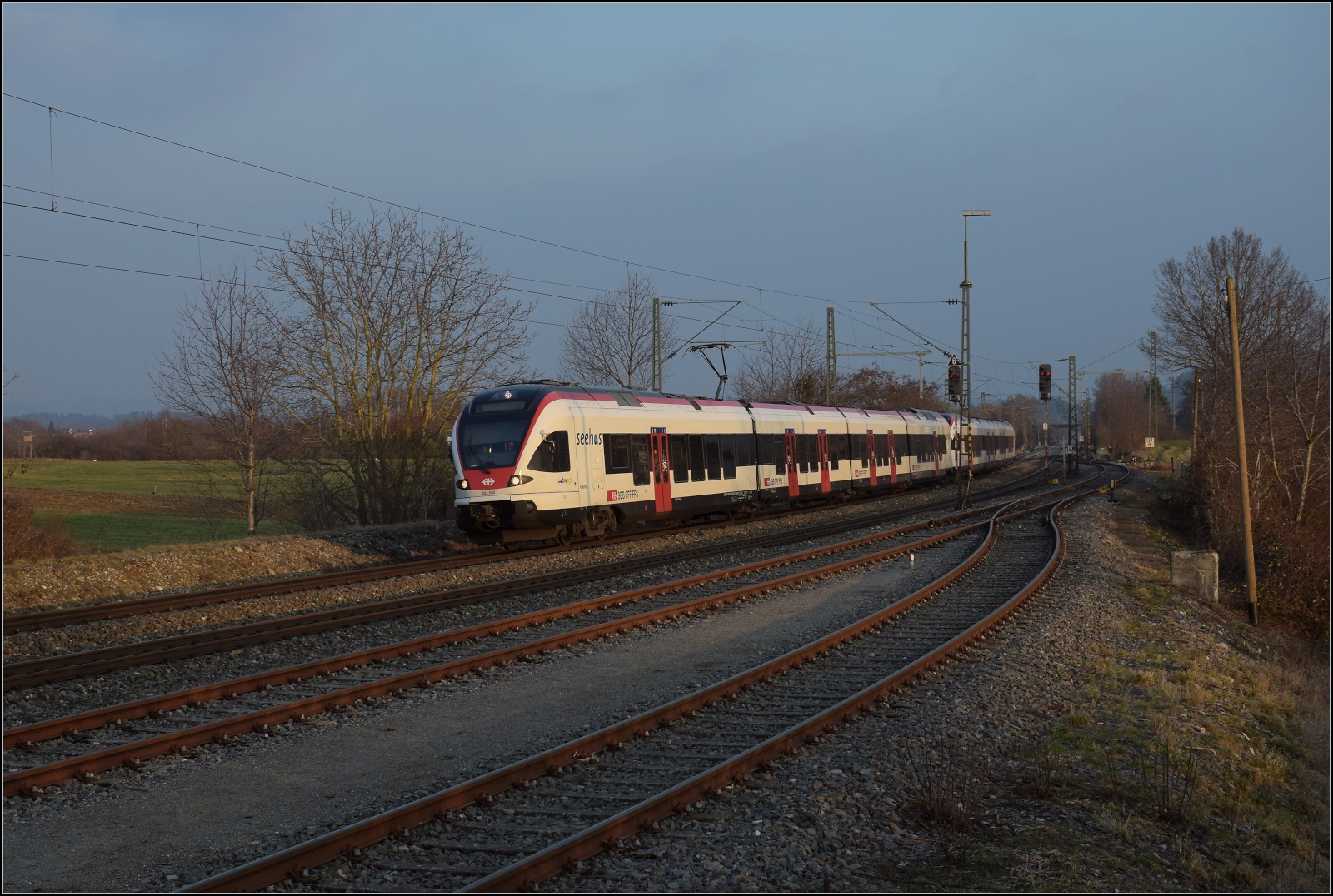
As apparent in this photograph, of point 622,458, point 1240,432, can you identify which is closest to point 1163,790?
point 1240,432

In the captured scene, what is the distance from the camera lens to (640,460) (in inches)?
883

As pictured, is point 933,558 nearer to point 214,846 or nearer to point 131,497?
point 214,846

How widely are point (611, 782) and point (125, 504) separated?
3914cm

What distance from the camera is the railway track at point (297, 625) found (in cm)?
1005

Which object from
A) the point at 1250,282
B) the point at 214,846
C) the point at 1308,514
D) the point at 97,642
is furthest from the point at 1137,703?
the point at 1250,282

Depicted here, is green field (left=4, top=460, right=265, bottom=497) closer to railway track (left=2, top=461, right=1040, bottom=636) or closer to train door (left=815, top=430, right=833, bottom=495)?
railway track (left=2, top=461, right=1040, bottom=636)

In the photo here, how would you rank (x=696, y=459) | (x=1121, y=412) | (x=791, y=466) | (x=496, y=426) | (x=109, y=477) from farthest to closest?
(x=1121, y=412), (x=109, y=477), (x=791, y=466), (x=696, y=459), (x=496, y=426)

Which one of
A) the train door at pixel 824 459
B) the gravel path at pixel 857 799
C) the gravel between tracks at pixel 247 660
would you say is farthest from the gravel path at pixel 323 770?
the train door at pixel 824 459

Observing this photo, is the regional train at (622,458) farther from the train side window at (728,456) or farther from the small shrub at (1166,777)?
the small shrub at (1166,777)

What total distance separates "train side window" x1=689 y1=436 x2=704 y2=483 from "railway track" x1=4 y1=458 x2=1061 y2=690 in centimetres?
404

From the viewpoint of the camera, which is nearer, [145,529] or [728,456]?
[728,456]

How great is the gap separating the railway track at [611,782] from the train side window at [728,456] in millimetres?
13981

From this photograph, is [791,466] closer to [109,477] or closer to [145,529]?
[145,529]

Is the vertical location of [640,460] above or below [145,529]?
above
